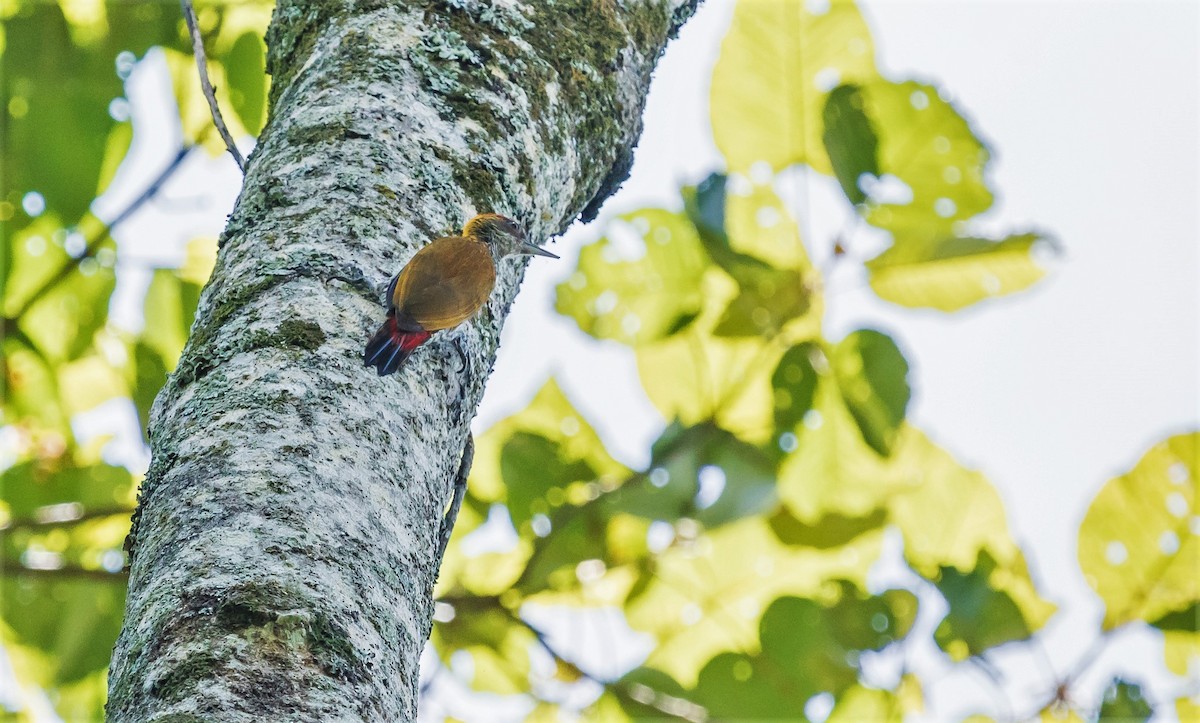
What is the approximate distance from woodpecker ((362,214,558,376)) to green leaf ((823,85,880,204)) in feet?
5.01

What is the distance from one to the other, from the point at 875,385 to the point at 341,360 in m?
2.26

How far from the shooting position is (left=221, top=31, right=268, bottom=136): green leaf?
130 inches

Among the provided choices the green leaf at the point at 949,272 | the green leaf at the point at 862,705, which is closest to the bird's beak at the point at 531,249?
the green leaf at the point at 949,272

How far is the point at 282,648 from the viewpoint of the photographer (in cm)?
112

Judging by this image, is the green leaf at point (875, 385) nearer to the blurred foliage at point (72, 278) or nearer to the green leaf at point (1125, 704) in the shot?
the green leaf at point (1125, 704)

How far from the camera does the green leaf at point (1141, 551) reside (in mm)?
3459

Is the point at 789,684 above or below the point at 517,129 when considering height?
below

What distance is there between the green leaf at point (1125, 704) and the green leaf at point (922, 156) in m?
1.53

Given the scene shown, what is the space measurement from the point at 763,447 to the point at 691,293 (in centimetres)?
60

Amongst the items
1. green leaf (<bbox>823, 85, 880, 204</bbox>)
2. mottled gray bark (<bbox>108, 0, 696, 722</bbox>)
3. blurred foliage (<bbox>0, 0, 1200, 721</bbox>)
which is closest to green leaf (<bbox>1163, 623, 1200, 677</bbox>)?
blurred foliage (<bbox>0, 0, 1200, 721</bbox>)

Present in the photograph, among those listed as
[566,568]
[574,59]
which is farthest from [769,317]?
[574,59]

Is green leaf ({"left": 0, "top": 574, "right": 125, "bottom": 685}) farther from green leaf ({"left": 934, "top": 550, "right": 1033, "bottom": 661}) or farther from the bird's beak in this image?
green leaf ({"left": 934, "top": 550, "right": 1033, "bottom": 661})

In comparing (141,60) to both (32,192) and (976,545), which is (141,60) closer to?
(32,192)

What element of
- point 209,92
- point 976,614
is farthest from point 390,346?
point 976,614
